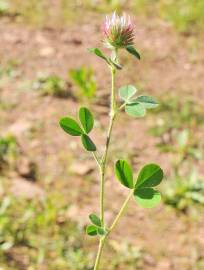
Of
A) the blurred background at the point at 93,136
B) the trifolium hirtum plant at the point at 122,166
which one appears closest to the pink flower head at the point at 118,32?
the trifolium hirtum plant at the point at 122,166

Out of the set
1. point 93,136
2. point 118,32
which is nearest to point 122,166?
point 118,32

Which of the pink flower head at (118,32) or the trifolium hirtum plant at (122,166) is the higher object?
the pink flower head at (118,32)

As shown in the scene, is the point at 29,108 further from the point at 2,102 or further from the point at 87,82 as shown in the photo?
the point at 87,82

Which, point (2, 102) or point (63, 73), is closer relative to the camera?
point (2, 102)

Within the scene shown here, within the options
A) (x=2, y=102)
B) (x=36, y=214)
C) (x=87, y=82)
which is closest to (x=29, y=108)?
(x=2, y=102)

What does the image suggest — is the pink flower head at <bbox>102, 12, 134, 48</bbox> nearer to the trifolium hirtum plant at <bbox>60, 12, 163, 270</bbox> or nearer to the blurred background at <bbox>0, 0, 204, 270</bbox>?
the trifolium hirtum plant at <bbox>60, 12, 163, 270</bbox>

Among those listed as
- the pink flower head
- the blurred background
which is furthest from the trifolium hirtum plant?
the blurred background

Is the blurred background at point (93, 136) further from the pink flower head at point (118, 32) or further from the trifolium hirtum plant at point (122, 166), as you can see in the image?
A: the pink flower head at point (118, 32)
